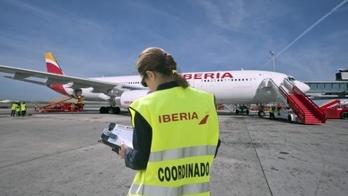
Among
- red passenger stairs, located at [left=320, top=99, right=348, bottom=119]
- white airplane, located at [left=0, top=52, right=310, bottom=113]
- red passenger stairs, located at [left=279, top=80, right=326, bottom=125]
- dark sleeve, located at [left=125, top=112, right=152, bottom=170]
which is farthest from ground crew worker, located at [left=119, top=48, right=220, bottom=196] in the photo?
red passenger stairs, located at [left=320, top=99, right=348, bottom=119]

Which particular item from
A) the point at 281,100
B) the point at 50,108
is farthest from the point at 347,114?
the point at 50,108

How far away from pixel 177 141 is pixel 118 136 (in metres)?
0.48

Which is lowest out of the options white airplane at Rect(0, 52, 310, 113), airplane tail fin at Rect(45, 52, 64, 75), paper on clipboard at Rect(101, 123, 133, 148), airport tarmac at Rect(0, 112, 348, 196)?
airport tarmac at Rect(0, 112, 348, 196)

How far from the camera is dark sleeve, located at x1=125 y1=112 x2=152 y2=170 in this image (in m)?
1.38

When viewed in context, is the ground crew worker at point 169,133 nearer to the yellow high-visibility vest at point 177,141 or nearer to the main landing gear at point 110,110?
the yellow high-visibility vest at point 177,141

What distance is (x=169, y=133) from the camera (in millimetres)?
1417

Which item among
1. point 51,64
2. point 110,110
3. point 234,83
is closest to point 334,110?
point 234,83

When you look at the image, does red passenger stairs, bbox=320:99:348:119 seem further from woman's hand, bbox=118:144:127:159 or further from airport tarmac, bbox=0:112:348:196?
woman's hand, bbox=118:144:127:159

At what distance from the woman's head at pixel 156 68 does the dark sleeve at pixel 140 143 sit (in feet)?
0.86

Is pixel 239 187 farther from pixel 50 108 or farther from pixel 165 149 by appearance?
pixel 50 108

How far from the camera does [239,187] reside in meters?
3.94

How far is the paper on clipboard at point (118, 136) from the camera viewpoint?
1677 millimetres

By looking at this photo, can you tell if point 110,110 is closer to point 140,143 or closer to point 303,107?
point 303,107

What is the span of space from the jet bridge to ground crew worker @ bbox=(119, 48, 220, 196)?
14349mm
